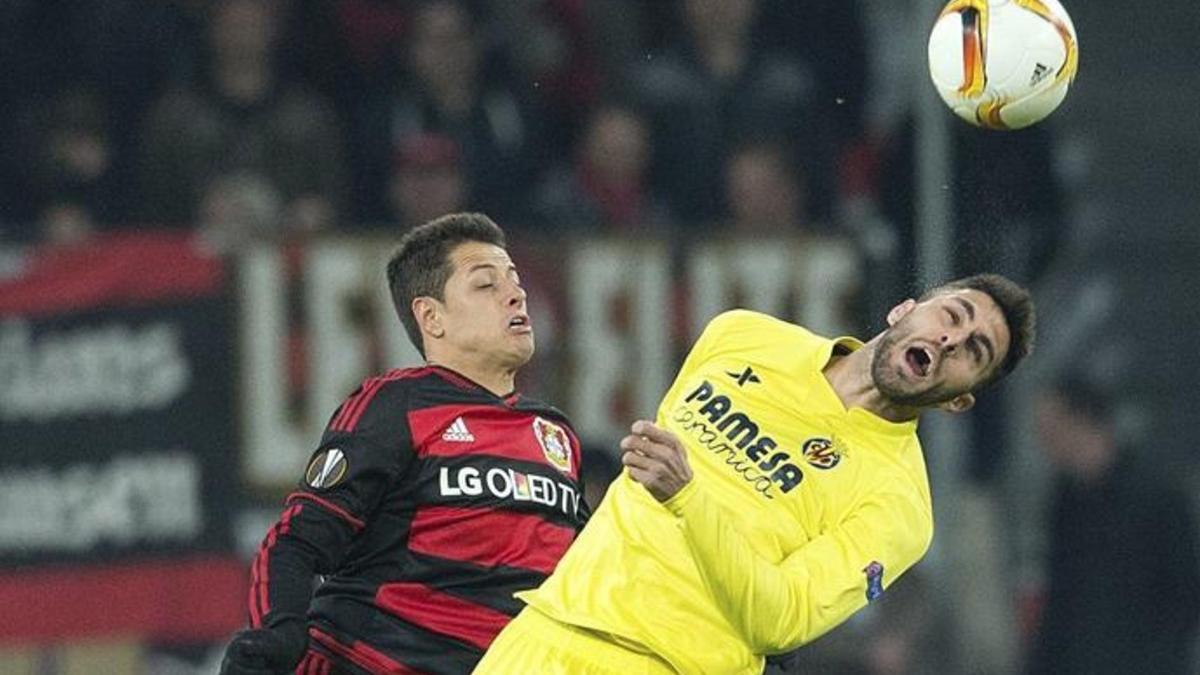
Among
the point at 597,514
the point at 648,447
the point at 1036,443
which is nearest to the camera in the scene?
the point at 648,447

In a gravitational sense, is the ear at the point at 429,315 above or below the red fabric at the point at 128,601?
above

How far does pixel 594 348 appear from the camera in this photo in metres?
10.3

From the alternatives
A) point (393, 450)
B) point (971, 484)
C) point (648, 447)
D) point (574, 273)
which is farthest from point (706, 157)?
point (648, 447)

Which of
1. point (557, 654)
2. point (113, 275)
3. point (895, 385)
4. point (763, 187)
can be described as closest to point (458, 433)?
point (557, 654)

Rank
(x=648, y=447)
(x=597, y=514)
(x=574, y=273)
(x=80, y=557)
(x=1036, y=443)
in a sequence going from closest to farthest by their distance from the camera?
1. (x=648, y=447)
2. (x=597, y=514)
3. (x=80, y=557)
4. (x=574, y=273)
5. (x=1036, y=443)

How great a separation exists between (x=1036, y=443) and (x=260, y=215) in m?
3.32

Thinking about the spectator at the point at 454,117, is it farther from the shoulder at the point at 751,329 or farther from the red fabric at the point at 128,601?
the shoulder at the point at 751,329

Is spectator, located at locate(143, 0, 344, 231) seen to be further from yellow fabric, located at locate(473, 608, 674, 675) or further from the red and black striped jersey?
yellow fabric, located at locate(473, 608, 674, 675)

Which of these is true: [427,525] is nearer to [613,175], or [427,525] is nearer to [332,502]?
[332,502]

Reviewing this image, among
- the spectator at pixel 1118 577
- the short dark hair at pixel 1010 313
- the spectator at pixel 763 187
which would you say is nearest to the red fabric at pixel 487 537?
the short dark hair at pixel 1010 313

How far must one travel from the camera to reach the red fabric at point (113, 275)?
948cm

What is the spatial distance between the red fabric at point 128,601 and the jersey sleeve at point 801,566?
174 inches

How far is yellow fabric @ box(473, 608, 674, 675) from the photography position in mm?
5609

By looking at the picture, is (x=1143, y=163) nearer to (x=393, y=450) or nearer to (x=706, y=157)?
(x=706, y=157)
